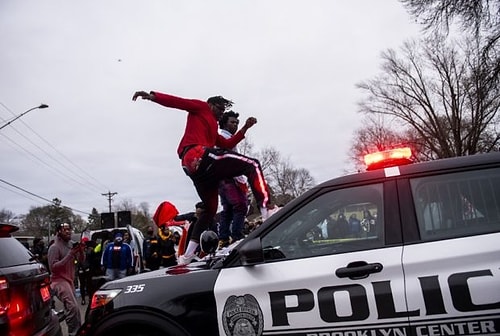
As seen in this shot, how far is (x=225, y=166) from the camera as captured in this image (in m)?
5.07

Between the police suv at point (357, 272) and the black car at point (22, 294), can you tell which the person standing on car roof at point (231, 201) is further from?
the police suv at point (357, 272)

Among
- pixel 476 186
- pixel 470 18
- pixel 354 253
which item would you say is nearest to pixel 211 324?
pixel 354 253

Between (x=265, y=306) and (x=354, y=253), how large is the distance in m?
0.63

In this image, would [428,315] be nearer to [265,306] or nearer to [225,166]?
[265,306]

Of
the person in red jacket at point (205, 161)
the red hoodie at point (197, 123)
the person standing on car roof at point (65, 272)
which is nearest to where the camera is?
the person in red jacket at point (205, 161)

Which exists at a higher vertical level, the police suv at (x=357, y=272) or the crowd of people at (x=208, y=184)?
the crowd of people at (x=208, y=184)

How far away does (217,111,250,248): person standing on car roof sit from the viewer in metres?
5.87

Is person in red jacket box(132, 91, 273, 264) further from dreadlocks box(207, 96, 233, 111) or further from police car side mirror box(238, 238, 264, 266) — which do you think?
police car side mirror box(238, 238, 264, 266)

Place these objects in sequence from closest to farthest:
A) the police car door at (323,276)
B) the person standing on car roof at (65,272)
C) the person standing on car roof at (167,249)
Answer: the police car door at (323,276), the person standing on car roof at (65,272), the person standing on car roof at (167,249)

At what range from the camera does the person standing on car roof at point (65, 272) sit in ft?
23.6

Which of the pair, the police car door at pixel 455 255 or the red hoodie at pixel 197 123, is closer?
the police car door at pixel 455 255

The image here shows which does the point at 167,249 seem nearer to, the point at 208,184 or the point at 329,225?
the point at 208,184

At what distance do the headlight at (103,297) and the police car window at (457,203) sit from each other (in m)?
2.07

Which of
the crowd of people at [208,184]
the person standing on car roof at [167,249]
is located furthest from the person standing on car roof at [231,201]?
the person standing on car roof at [167,249]
